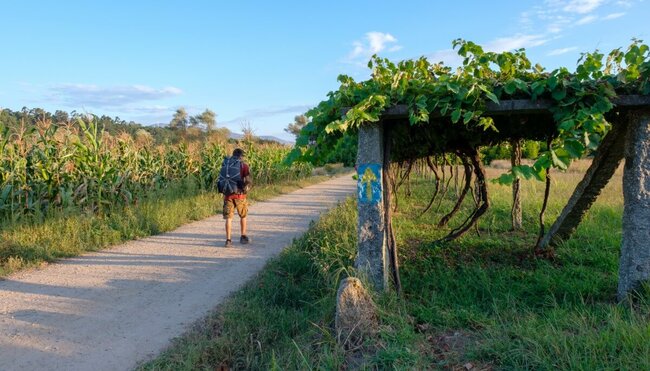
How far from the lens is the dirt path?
4.29 metres

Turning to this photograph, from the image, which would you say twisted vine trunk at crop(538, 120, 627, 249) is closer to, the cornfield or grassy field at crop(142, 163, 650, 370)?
grassy field at crop(142, 163, 650, 370)

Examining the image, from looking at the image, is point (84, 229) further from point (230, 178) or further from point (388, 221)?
point (388, 221)

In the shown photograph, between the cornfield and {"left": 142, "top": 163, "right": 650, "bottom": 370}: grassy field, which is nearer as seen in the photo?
{"left": 142, "top": 163, "right": 650, "bottom": 370}: grassy field

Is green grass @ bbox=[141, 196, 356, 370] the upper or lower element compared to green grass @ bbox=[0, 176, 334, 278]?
lower

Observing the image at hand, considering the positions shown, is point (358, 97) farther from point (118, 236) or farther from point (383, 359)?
point (118, 236)

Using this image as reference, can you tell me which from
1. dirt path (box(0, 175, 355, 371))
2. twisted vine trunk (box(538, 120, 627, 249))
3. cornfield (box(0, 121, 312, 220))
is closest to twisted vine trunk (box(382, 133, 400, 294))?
dirt path (box(0, 175, 355, 371))

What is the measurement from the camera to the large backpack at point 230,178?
28.4ft

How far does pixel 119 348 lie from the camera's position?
4.36 metres

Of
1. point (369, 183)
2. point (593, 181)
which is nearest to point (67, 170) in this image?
point (369, 183)

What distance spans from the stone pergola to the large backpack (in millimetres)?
4101

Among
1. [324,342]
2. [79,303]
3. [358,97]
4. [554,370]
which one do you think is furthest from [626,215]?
[79,303]

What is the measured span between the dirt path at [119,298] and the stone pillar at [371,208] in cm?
199

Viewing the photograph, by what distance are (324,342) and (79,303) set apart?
3.42m

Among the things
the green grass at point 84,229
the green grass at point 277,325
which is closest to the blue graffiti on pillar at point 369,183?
the green grass at point 277,325
